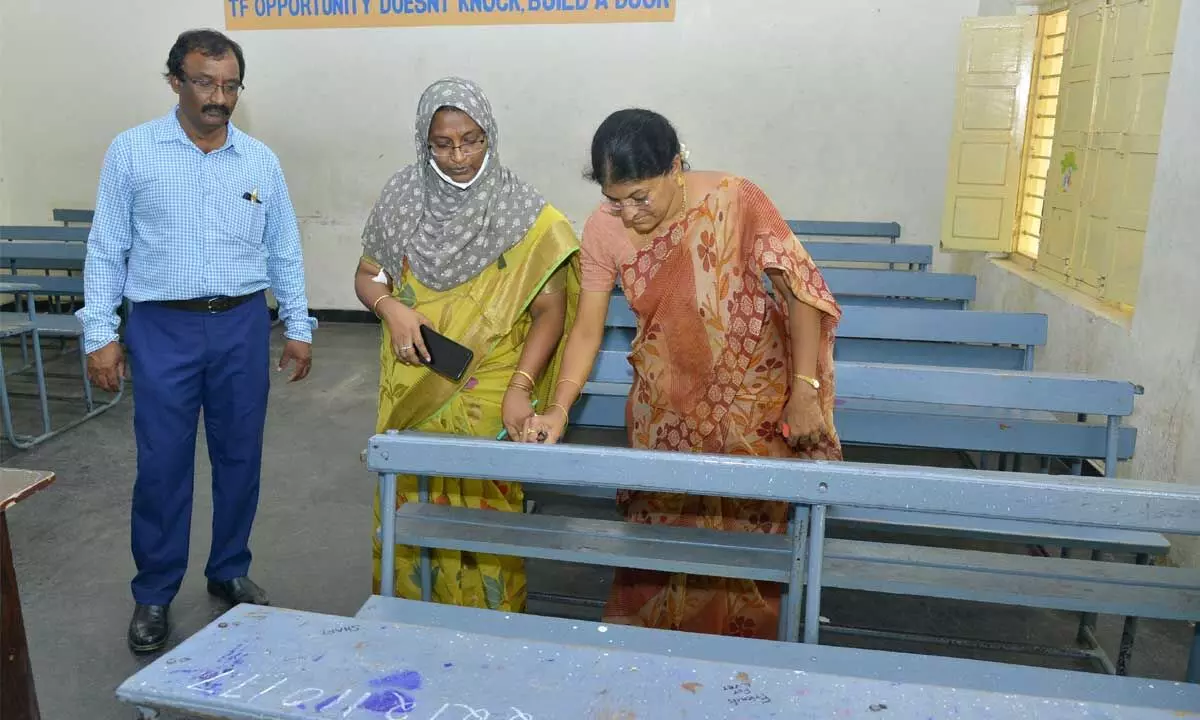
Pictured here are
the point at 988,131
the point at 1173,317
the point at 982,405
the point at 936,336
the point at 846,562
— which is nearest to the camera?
the point at 846,562

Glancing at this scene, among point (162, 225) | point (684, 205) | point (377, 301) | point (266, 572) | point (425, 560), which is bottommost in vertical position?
point (266, 572)

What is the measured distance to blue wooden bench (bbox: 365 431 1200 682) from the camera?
131cm

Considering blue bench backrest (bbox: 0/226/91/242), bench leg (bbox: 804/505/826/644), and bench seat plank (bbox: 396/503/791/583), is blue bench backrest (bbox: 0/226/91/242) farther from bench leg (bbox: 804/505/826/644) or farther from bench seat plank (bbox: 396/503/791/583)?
bench leg (bbox: 804/505/826/644)

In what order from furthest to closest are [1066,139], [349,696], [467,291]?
1. [1066,139]
2. [467,291]
3. [349,696]

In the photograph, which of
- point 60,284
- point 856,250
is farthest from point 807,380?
point 60,284

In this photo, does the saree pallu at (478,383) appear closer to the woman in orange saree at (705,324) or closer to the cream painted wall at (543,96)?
the woman in orange saree at (705,324)

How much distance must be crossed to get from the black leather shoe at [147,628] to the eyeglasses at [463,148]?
1548 mm

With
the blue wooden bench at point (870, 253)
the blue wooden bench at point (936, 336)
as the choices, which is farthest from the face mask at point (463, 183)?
the blue wooden bench at point (870, 253)

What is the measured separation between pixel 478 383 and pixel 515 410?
0.61 feet

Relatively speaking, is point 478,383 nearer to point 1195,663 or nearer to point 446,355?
point 446,355

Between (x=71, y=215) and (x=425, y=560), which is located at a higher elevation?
(x=71, y=215)

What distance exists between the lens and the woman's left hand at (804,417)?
5.97ft

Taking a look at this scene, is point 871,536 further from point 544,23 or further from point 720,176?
point 544,23

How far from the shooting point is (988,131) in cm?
495
